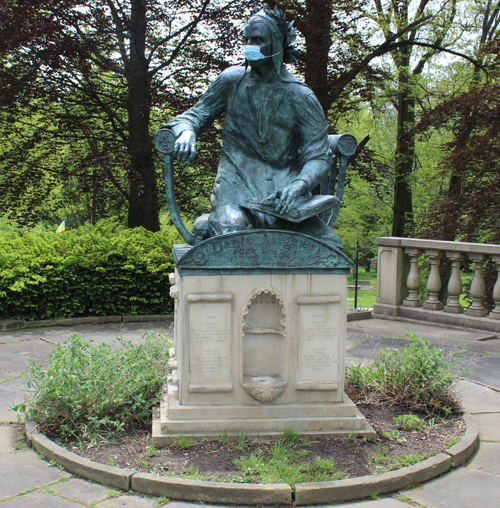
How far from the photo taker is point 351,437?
405 centimetres

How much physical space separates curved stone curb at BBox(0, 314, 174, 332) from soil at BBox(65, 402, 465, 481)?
4.13 meters

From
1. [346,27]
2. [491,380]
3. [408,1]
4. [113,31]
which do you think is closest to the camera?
[491,380]

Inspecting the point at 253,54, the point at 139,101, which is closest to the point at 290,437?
the point at 253,54

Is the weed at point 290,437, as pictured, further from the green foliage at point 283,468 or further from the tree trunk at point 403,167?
the tree trunk at point 403,167

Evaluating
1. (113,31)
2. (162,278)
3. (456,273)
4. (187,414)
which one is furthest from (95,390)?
(113,31)

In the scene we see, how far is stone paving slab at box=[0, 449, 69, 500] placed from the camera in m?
3.43

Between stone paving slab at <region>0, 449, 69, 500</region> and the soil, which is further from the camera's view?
the soil

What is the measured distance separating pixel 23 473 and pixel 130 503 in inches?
31.9

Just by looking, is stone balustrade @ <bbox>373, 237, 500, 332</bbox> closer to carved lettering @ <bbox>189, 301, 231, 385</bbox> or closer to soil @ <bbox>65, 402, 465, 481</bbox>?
soil @ <bbox>65, 402, 465, 481</bbox>

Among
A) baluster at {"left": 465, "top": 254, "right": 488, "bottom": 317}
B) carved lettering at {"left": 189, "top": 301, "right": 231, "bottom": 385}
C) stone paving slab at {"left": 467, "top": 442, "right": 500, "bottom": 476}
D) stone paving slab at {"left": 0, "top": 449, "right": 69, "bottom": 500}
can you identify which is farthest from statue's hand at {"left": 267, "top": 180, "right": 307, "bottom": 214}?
baluster at {"left": 465, "top": 254, "right": 488, "bottom": 317}

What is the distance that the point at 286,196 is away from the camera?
13.6ft

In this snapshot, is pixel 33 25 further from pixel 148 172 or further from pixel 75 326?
pixel 75 326

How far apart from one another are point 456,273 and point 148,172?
6286 mm

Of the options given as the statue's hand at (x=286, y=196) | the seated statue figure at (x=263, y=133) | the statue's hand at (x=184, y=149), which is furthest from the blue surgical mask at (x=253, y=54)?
the statue's hand at (x=286, y=196)
